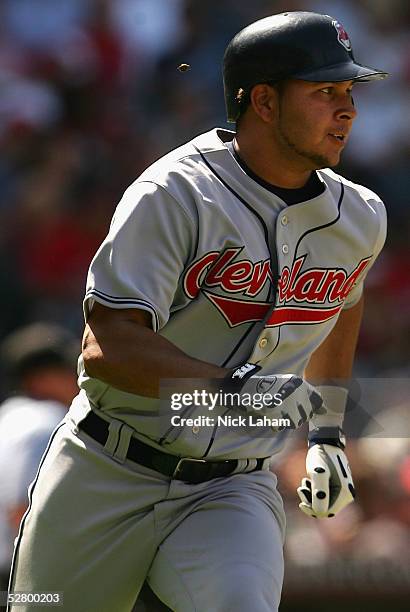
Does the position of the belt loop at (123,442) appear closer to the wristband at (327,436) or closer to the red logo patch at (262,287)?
the red logo patch at (262,287)

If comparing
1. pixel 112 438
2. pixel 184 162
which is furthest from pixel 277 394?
pixel 184 162

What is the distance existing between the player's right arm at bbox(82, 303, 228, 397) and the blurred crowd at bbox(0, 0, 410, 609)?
3498 millimetres

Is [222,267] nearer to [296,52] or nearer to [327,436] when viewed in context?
[296,52]

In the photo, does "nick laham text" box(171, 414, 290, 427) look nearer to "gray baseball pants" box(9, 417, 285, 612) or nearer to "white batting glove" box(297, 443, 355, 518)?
"gray baseball pants" box(9, 417, 285, 612)

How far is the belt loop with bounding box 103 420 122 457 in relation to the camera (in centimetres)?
268

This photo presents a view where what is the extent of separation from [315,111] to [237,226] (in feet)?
1.22

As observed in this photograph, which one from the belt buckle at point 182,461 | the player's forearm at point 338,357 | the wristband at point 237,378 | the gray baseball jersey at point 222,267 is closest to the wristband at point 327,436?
the player's forearm at point 338,357

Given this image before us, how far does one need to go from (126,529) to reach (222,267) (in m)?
0.67

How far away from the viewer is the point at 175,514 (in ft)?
8.64

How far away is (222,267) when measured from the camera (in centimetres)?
262

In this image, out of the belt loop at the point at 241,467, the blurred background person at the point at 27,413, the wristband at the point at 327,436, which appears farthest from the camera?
the blurred background person at the point at 27,413

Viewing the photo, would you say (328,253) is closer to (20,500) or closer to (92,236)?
(20,500)

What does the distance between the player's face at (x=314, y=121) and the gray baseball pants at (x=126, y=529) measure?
31.7 inches

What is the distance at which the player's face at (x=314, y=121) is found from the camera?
2.71m
